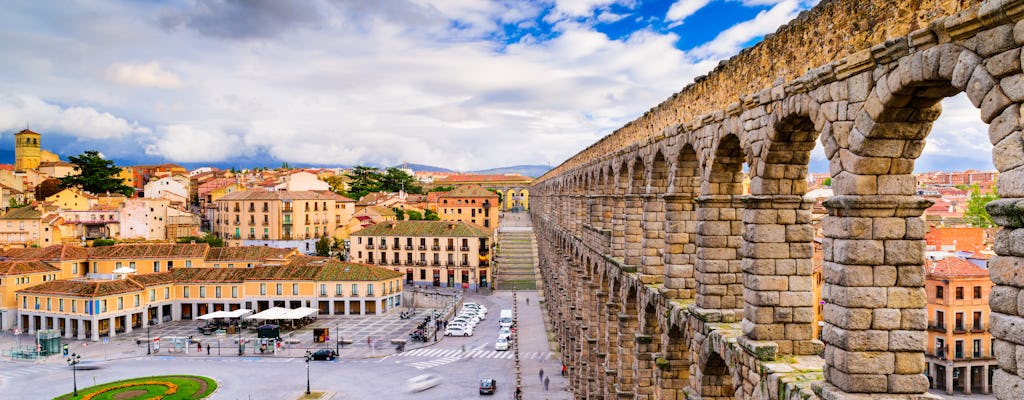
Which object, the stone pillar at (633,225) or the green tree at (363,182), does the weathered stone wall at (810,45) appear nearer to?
the stone pillar at (633,225)

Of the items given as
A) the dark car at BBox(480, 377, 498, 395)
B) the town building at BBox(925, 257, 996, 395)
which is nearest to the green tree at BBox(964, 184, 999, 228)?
the town building at BBox(925, 257, 996, 395)

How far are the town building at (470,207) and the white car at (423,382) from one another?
197 ft

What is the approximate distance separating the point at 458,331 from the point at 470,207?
49.1m

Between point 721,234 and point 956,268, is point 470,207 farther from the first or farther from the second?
point 721,234

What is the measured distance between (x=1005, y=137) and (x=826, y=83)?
11.5 feet

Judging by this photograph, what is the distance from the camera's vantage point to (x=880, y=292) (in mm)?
8656

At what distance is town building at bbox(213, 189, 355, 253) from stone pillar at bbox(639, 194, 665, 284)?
3223 inches

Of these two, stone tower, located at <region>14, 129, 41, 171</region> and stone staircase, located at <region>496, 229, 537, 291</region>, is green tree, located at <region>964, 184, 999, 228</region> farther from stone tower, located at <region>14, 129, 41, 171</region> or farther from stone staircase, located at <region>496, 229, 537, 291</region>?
stone tower, located at <region>14, 129, 41, 171</region>

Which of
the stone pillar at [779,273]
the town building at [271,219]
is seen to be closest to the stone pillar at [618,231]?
the stone pillar at [779,273]

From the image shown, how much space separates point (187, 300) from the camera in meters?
68.6

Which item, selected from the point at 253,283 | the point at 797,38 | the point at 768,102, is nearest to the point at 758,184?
the point at 768,102

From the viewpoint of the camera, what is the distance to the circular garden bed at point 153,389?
138 ft

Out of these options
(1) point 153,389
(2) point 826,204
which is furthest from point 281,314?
(2) point 826,204

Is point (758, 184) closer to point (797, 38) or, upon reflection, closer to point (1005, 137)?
point (797, 38)
